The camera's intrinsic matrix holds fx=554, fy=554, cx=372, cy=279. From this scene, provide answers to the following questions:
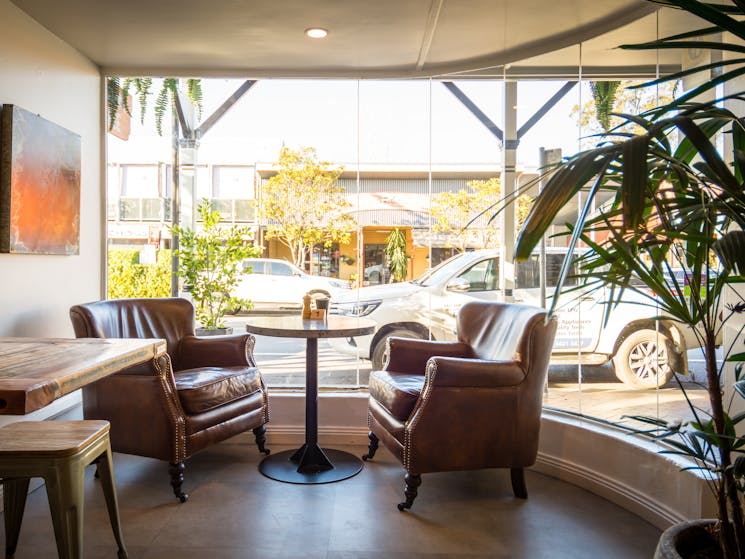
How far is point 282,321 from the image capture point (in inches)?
133

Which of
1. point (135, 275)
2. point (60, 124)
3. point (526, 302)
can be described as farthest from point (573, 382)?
point (60, 124)

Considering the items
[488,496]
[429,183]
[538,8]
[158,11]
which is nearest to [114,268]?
[158,11]

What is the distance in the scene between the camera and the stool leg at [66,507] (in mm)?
1744

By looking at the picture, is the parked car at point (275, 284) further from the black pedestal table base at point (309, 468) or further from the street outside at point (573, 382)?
the black pedestal table base at point (309, 468)

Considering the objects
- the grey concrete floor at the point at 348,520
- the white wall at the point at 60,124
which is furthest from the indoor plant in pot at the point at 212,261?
the grey concrete floor at the point at 348,520

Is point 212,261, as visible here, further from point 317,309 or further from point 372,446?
point 372,446

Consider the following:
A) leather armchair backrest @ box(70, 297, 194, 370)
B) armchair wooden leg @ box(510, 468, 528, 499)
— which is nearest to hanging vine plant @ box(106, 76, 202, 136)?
leather armchair backrest @ box(70, 297, 194, 370)

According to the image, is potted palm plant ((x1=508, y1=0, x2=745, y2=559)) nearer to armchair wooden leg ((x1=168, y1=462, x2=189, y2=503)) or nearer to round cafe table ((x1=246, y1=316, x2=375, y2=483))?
round cafe table ((x1=246, y1=316, x2=375, y2=483))

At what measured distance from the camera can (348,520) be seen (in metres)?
2.68

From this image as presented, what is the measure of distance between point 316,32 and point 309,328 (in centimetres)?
175

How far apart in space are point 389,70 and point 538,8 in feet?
4.25

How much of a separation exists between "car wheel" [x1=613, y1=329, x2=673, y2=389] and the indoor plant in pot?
2739 millimetres

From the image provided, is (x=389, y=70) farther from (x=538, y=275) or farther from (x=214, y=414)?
(x=214, y=414)

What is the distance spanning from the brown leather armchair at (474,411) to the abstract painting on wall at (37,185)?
2126 mm
